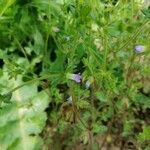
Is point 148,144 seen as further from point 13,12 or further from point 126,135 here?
point 13,12

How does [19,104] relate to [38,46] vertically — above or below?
below

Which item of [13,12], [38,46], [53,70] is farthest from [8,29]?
[53,70]

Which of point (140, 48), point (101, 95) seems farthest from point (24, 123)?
point (140, 48)

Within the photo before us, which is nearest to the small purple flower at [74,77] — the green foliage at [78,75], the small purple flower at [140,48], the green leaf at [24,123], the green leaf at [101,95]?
the green foliage at [78,75]

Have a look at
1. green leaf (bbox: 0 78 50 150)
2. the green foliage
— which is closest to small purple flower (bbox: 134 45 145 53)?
the green foliage

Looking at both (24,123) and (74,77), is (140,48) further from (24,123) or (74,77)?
(24,123)

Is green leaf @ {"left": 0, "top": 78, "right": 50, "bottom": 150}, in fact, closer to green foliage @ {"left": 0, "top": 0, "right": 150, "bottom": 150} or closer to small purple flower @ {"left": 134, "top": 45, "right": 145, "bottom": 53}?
green foliage @ {"left": 0, "top": 0, "right": 150, "bottom": 150}

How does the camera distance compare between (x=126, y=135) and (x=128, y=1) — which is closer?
(x=128, y=1)

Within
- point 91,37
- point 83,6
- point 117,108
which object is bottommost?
point 117,108

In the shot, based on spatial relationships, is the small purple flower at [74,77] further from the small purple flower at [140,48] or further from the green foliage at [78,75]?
the small purple flower at [140,48]
